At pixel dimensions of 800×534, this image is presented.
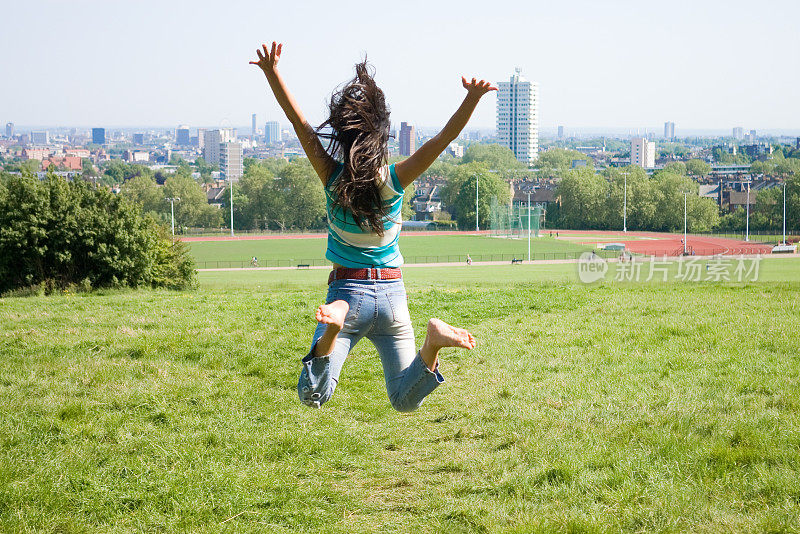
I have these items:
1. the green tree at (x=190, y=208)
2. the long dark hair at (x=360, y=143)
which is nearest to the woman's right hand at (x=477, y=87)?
the long dark hair at (x=360, y=143)

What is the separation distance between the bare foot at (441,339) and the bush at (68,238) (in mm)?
20680

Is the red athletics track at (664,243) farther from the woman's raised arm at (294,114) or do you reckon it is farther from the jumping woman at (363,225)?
the woman's raised arm at (294,114)

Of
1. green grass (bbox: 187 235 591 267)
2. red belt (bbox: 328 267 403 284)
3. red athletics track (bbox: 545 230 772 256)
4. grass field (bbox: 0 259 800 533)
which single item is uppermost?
red belt (bbox: 328 267 403 284)

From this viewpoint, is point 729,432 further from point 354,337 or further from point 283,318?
point 283,318

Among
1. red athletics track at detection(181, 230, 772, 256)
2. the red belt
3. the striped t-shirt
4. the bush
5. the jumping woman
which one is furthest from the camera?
red athletics track at detection(181, 230, 772, 256)

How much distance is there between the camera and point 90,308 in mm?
13664

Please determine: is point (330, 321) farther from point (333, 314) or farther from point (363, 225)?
point (363, 225)

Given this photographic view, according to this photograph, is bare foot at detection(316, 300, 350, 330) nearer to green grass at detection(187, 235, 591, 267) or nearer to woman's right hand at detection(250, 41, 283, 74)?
woman's right hand at detection(250, 41, 283, 74)

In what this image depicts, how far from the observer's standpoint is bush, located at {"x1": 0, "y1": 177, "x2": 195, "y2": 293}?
24031 millimetres

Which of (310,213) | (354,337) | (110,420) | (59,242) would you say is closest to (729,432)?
(354,337)

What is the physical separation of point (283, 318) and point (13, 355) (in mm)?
4053

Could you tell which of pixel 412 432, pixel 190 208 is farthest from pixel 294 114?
pixel 190 208

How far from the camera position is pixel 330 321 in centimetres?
432

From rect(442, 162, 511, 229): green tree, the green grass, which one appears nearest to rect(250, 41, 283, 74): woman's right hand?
the green grass
